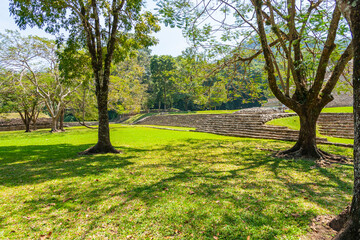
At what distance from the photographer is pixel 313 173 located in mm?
5562

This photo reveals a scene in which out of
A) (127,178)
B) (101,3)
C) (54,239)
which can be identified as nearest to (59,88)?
(101,3)

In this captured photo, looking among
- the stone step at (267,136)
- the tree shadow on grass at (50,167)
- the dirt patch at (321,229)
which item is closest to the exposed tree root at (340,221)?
the dirt patch at (321,229)

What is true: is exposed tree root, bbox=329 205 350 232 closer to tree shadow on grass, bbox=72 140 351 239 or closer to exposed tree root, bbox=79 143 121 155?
tree shadow on grass, bbox=72 140 351 239

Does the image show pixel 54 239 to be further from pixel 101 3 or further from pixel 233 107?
pixel 233 107

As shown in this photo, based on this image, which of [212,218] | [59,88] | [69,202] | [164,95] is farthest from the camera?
[164,95]

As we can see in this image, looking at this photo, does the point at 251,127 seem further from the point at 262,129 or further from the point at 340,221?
the point at 340,221

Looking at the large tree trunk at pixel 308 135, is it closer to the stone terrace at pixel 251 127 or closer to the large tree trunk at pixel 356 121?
the stone terrace at pixel 251 127

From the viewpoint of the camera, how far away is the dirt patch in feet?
8.90

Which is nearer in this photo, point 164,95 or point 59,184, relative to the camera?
point 59,184

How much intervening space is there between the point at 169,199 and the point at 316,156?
20.5ft

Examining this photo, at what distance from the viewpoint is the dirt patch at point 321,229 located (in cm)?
271

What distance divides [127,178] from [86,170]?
176 cm

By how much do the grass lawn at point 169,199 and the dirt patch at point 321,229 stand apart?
0.33ft

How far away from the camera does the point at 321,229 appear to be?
2.90 m
